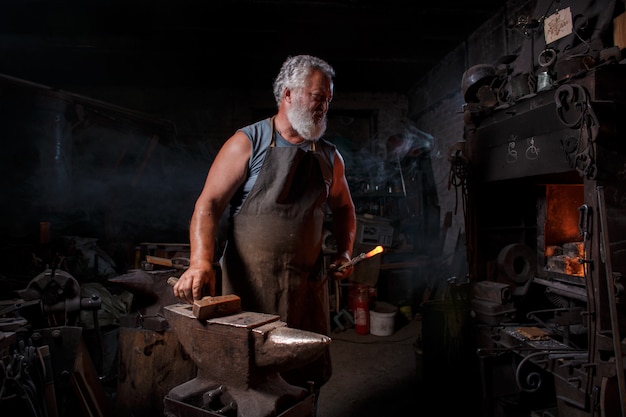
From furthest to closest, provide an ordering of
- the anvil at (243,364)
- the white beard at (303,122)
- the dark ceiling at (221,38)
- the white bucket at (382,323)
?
the white bucket at (382,323), the dark ceiling at (221,38), the white beard at (303,122), the anvil at (243,364)

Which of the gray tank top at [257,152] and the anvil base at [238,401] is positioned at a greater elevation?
the gray tank top at [257,152]

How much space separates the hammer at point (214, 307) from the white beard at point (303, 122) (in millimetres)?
1121

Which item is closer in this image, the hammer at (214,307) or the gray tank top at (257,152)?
the hammer at (214,307)

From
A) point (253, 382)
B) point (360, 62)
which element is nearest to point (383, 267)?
point (360, 62)

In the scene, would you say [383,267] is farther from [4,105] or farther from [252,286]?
[4,105]

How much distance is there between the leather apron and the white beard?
5.0 inches

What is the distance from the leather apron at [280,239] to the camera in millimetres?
2258

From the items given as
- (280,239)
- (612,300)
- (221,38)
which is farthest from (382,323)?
(221,38)

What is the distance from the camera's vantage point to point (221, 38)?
21.8 ft

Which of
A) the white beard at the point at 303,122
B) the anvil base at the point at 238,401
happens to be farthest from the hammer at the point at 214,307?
the white beard at the point at 303,122

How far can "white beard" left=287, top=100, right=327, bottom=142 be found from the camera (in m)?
2.36

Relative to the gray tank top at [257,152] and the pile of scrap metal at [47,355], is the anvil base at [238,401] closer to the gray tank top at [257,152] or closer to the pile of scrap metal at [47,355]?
the gray tank top at [257,152]

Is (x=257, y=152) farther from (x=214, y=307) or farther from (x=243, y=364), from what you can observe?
(x=243, y=364)

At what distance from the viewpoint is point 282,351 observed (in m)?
1.45
